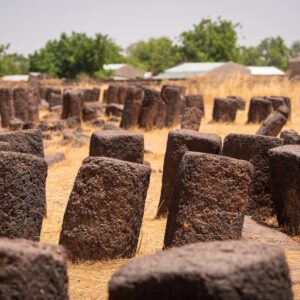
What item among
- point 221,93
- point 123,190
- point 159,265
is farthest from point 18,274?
point 221,93

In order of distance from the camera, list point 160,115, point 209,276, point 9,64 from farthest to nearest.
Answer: point 9,64, point 160,115, point 209,276

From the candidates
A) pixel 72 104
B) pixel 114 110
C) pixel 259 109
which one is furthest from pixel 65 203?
pixel 114 110

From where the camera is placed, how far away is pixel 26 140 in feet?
27.6

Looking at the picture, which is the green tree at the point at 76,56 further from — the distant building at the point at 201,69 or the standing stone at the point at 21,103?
the standing stone at the point at 21,103

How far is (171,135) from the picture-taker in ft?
27.4

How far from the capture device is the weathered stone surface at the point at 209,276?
121 inches

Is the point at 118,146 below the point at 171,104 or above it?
above

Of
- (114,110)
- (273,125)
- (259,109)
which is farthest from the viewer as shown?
(114,110)

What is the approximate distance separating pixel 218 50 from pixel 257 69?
5811mm

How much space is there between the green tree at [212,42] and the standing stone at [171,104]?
47.1 metres

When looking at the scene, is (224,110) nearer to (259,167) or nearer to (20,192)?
(259,167)

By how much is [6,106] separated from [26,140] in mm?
11369

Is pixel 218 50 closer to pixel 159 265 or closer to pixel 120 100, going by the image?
pixel 120 100

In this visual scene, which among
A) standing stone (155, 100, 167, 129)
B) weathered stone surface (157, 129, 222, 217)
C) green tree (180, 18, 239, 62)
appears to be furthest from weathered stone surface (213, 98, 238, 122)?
green tree (180, 18, 239, 62)
